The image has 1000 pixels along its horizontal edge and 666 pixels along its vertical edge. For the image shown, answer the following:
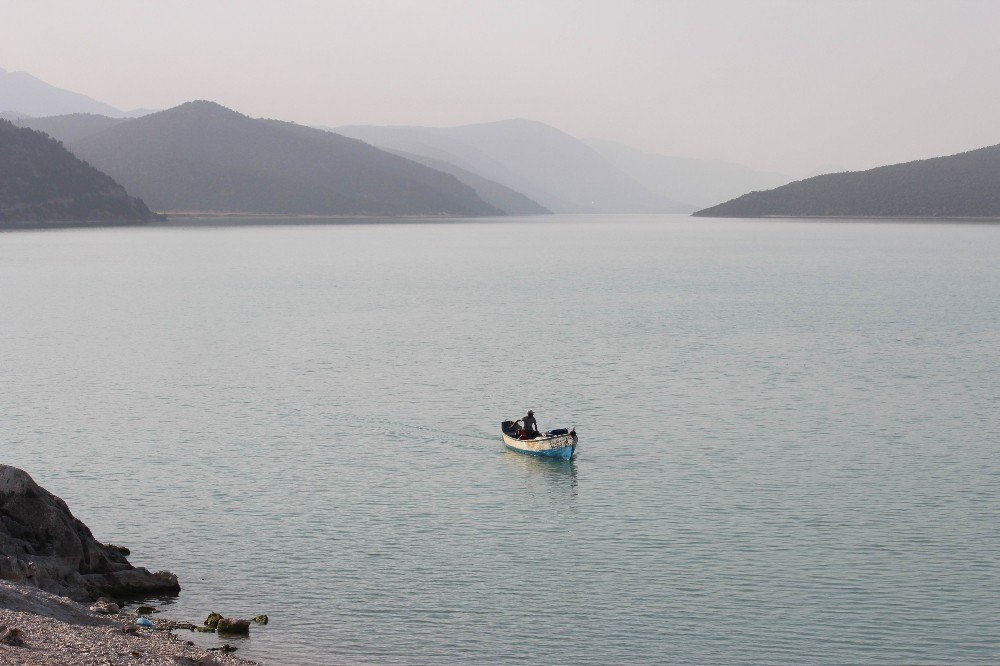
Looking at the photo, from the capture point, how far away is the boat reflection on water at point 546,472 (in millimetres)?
Answer: 35250

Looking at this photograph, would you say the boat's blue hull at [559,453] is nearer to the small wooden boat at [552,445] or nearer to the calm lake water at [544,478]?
the small wooden boat at [552,445]

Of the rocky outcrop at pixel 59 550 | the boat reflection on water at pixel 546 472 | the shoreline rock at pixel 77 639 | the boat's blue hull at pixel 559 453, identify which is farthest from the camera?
the boat's blue hull at pixel 559 453

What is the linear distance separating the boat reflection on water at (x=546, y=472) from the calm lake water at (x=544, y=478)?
14 centimetres

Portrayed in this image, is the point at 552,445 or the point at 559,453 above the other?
the point at 552,445

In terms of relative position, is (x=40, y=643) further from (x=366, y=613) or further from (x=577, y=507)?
(x=577, y=507)

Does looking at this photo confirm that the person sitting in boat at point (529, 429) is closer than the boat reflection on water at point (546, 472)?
No

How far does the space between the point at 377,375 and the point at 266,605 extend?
110ft

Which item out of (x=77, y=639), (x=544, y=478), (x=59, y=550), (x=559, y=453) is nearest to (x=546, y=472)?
(x=544, y=478)

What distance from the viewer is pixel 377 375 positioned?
57625mm

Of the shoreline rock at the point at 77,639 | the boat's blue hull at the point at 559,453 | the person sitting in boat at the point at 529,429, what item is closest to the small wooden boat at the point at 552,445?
the boat's blue hull at the point at 559,453

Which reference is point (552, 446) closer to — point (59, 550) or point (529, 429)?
point (529, 429)

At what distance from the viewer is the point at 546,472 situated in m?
37.2

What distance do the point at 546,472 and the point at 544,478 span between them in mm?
762

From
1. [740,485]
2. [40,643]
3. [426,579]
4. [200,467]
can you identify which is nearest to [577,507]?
[740,485]
